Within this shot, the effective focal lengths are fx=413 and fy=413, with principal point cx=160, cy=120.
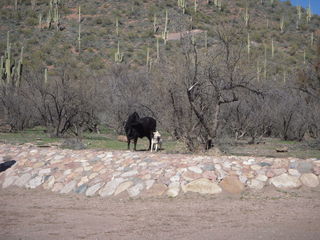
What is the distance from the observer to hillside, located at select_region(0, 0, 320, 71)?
49.4m

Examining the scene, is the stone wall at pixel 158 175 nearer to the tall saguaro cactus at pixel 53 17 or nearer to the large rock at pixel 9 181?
the large rock at pixel 9 181

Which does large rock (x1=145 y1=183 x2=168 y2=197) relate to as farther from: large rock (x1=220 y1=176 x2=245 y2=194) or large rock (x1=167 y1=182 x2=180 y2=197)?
large rock (x1=220 y1=176 x2=245 y2=194)

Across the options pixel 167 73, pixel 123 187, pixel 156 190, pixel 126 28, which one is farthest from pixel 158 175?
pixel 126 28

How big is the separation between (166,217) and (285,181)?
3.51 m

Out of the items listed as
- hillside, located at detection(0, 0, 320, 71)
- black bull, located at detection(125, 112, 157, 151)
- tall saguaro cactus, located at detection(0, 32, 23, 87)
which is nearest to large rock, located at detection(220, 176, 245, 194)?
black bull, located at detection(125, 112, 157, 151)

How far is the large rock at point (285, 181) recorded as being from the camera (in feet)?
31.5

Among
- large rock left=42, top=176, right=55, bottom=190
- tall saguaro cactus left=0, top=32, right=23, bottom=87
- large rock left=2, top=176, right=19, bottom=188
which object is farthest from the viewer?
tall saguaro cactus left=0, top=32, right=23, bottom=87

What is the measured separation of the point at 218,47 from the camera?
15.3 metres

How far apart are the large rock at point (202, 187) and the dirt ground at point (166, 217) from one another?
0.22 metres

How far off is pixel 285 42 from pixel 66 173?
49.1 m

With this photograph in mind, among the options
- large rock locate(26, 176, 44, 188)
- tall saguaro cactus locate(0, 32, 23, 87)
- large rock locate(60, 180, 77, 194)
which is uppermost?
tall saguaro cactus locate(0, 32, 23, 87)

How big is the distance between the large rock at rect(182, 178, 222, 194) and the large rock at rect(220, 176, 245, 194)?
18cm

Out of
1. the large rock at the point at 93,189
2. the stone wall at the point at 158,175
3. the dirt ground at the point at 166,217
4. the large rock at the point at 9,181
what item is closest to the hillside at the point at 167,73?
the stone wall at the point at 158,175

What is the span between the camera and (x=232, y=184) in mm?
9523
